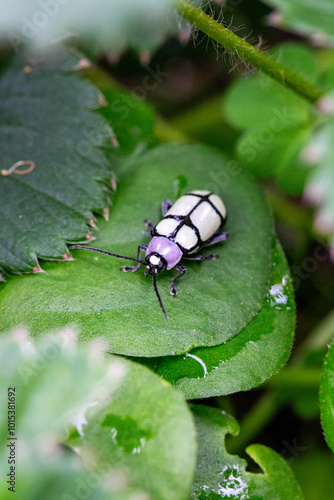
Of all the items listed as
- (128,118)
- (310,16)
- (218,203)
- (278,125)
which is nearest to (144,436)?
(218,203)

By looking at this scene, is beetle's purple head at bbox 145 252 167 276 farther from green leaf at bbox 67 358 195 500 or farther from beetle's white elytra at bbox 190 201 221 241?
green leaf at bbox 67 358 195 500

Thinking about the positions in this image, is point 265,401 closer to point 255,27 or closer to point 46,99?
point 46,99

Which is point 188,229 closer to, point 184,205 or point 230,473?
point 184,205

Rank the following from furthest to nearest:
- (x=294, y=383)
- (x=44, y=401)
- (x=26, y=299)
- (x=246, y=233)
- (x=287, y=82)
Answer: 1. (x=294, y=383)
2. (x=246, y=233)
3. (x=287, y=82)
4. (x=26, y=299)
5. (x=44, y=401)

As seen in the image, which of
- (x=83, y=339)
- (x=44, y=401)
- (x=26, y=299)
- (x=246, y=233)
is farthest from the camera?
(x=246, y=233)

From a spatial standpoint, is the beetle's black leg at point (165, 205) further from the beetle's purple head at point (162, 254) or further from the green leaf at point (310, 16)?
the green leaf at point (310, 16)

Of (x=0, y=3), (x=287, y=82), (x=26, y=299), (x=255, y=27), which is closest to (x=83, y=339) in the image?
(x=26, y=299)

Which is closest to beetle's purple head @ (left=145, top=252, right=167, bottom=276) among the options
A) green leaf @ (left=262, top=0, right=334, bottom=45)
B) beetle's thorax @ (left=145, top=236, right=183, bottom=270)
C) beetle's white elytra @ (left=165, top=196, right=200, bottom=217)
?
beetle's thorax @ (left=145, top=236, right=183, bottom=270)

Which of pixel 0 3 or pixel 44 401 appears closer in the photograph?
pixel 44 401
